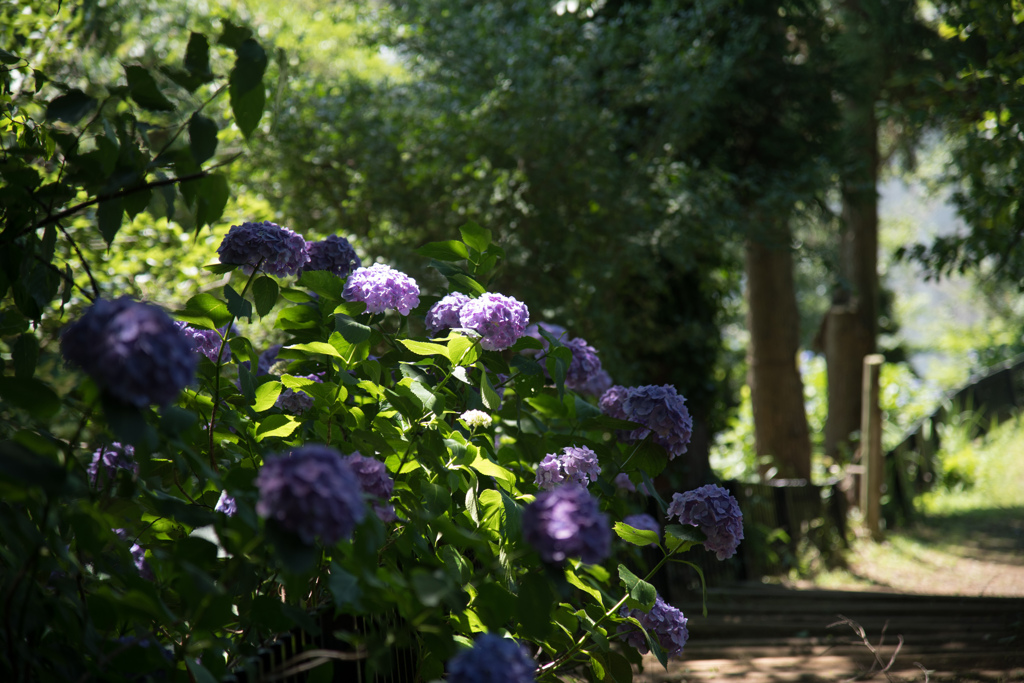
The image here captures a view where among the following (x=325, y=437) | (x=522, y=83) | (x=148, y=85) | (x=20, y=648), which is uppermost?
(x=522, y=83)

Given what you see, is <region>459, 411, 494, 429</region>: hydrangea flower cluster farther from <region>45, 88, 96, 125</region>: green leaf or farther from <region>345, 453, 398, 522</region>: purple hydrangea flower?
<region>45, 88, 96, 125</region>: green leaf

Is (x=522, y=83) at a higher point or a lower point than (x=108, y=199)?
higher

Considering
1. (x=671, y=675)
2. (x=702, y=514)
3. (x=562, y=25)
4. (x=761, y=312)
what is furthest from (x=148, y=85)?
(x=761, y=312)

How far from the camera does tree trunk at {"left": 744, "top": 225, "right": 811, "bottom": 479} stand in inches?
261

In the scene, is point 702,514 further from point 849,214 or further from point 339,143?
point 849,214

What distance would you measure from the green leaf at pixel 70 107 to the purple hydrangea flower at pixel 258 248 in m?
0.37

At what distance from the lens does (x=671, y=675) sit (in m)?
2.70

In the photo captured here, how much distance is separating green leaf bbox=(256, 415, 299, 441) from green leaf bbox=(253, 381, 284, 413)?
3cm

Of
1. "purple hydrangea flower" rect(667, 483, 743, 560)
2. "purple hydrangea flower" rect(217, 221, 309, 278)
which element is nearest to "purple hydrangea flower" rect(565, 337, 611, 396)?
"purple hydrangea flower" rect(667, 483, 743, 560)

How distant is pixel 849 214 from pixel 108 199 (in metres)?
7.76

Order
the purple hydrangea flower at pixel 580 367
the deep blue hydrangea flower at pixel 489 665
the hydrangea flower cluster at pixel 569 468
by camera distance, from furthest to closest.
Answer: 1. the purple hydrangea flower at pixel 580 367
2. the hydrangea flower cluster at pixel 569 468
3. the deep blue hydrangea flower at pixel 489 665

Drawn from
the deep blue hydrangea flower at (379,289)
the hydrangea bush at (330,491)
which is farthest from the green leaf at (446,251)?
the deep blue hydrangea flower at (379,289)

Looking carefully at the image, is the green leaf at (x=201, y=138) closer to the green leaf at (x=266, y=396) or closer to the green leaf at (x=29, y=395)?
the green leaf at (x=29, y=395)

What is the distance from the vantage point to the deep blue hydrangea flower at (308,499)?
2.76ft
